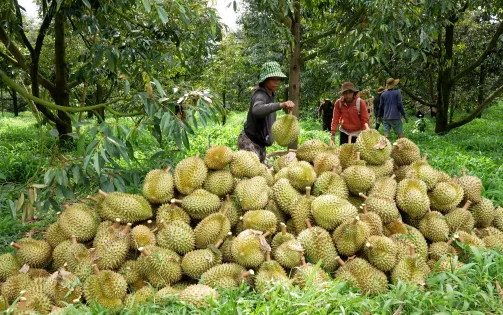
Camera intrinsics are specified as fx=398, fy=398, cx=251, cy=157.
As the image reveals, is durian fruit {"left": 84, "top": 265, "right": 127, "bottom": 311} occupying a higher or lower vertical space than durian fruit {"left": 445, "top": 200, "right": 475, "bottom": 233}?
lower

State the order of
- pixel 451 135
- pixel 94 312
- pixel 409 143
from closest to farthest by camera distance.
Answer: pixel 94 312
pixel 409 143
pixel 451 135

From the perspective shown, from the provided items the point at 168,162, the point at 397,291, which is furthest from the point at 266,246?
the point at 168,162

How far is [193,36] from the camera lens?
536 cm

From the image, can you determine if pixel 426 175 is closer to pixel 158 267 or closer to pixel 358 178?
pixel 358 178

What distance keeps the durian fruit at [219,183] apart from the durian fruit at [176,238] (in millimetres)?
369

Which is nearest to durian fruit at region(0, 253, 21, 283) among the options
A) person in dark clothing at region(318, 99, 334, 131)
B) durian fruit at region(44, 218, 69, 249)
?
durian fruit at region(44, 218, 69, 249)

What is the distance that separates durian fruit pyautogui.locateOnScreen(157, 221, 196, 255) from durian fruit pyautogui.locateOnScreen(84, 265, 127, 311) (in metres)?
0.33

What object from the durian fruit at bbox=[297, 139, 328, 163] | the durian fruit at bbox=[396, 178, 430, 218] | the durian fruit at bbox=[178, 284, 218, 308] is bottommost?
the durian fruit at bbox=[178, 284, 218, 308]

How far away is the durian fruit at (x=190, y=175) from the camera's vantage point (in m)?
2.58

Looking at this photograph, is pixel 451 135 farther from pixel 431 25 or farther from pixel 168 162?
pixel 168 162

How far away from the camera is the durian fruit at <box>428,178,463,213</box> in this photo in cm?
274

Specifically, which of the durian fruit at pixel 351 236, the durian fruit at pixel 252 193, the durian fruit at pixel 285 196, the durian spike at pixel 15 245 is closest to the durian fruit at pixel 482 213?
the durian fruit at pixel 351 236

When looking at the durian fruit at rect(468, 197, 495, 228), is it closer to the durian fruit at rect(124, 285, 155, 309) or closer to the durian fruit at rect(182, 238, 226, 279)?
the durian fruit at rect(182, 238, 226, 279)

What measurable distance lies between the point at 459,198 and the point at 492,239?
0.33 metres
